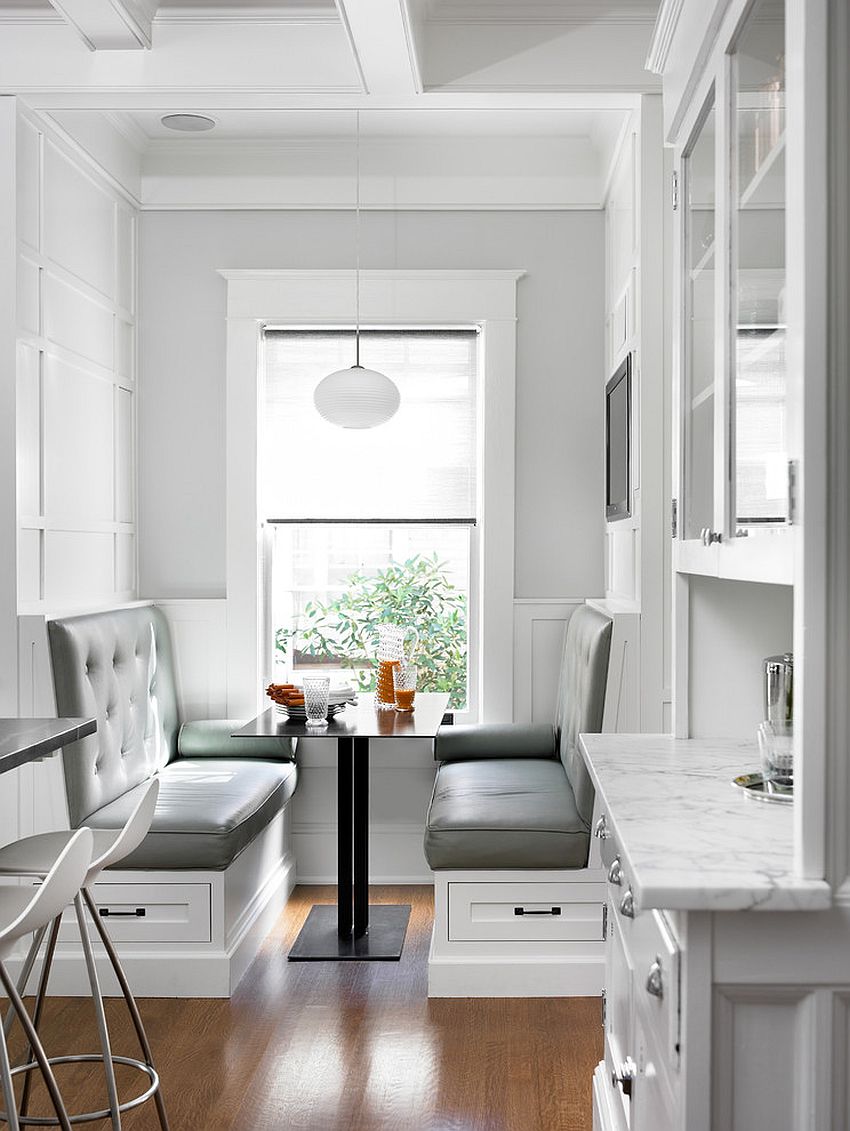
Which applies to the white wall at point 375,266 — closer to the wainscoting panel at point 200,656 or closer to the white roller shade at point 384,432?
the wainscoting panel at point 200,656

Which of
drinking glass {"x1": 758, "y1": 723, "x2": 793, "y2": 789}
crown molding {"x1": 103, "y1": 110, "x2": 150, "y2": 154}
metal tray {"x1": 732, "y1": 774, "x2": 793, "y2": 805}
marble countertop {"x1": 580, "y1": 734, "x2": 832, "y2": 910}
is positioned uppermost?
crown molding {"x1": 103, "y1": 110, "x2": 150, "y2": 154}

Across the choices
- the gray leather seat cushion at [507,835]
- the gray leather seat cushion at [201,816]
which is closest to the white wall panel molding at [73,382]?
the gray leather seat cushion at [201,816]

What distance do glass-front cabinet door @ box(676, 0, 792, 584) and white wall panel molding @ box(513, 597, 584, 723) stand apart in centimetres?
232

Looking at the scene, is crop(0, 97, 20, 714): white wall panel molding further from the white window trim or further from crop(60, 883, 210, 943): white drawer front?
the white window trim

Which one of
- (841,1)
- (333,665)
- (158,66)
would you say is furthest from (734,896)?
(333,665)

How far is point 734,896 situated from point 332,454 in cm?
341

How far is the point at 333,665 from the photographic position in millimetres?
4609

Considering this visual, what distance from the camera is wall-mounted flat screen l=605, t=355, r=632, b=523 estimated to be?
12.1 ft

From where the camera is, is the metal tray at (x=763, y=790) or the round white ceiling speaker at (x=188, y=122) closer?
the metal tray at (x=763, y=790)

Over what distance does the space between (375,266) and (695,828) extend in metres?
3.37

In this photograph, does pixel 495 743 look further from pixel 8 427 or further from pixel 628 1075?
pixel 628 1075

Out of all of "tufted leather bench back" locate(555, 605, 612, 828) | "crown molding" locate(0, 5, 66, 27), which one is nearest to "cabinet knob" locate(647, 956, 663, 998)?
"tufted leather bench back" locate(555, 605, 612, 828)

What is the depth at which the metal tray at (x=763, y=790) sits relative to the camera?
171 centimetres

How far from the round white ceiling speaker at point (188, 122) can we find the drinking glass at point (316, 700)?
7.06 feet
